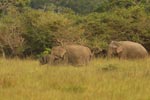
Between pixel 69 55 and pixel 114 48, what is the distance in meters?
3.04

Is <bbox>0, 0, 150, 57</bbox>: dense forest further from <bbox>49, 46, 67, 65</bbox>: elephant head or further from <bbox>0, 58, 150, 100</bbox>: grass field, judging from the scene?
<bbox>0, 58, 150, 100</bbox>: grass field

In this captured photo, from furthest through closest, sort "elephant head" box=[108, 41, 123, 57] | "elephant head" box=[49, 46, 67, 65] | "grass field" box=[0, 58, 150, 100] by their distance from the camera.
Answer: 1. "elephant head" box=[108, 41, 123, 57]
2. "elephant head" box=[49, 46, 67, 65]
3. "grass field" box=[0, 58, 150, 100]

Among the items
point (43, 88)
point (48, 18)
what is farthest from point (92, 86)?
point (48, 18)

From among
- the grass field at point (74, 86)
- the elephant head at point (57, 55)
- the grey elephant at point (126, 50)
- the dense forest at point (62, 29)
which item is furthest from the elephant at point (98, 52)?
the grass field at point (74, 86)

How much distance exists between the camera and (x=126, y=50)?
18.2 meters

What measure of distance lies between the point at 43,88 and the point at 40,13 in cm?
1283

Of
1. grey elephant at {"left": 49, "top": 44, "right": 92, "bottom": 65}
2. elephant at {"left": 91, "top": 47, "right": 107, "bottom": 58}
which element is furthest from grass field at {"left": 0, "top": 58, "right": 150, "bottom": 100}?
elephant at {"left": 91, "top": 47, "right": 107, "bottom": 58}

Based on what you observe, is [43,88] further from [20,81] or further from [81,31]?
[81,31]

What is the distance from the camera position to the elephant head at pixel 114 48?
17.8m

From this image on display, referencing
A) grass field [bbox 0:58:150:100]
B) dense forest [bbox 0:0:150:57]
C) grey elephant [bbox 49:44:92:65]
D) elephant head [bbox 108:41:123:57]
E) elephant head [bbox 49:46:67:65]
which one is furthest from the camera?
dense forest [bbox 0:0:150:57]

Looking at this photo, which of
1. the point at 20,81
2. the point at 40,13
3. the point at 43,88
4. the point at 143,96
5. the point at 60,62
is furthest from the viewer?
the point at 40,13

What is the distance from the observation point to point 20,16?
21000mm

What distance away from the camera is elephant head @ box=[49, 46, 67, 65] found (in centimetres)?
1408

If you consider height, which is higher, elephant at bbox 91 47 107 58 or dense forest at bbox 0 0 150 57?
dense forest at bbox 0 0 150 57
